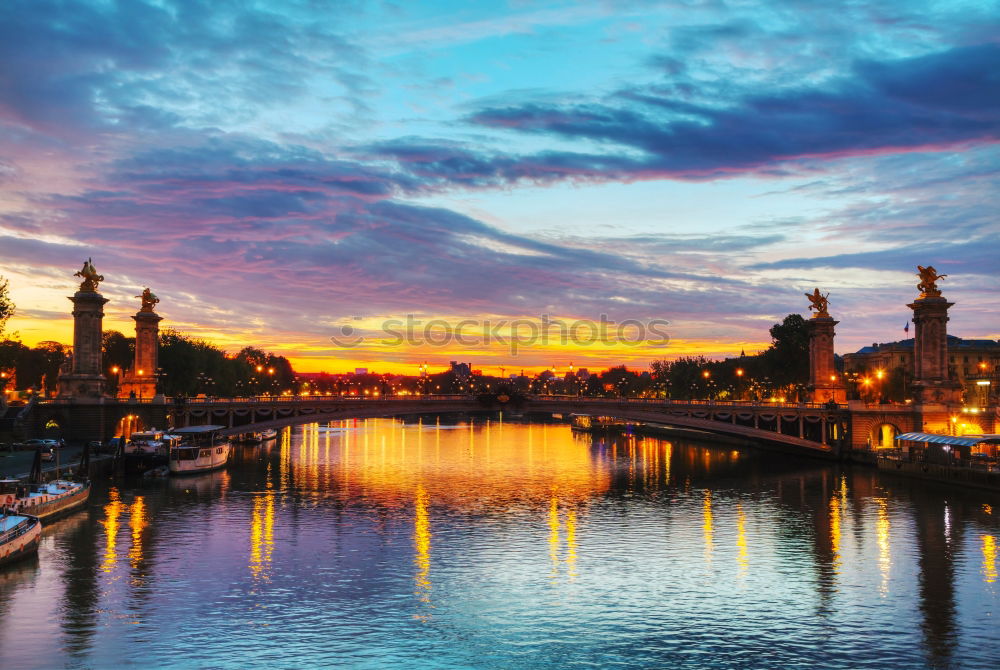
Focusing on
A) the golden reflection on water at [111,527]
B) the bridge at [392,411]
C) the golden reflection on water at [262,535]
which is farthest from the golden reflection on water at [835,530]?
the golden reflection on water at [111,527]

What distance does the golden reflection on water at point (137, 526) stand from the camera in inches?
2024

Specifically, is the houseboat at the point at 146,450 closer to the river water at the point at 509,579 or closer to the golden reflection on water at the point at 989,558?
the river water at the point at 509,579

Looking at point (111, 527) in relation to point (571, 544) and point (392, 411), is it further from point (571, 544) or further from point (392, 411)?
point (392, 411)

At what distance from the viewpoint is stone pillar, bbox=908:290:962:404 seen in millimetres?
107500

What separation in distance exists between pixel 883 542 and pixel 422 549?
29.2 meters

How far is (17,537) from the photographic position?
159ft

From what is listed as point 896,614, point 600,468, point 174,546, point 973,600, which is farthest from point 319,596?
point 600,468

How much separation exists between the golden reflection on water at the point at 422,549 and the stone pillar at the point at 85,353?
5117 cm

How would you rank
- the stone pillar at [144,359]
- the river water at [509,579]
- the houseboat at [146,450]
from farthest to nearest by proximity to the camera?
the stone pillar at [144,359], the houseboat at [146,450], the river water at [509,579]

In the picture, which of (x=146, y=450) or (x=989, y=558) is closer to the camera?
(x=989, y=558)

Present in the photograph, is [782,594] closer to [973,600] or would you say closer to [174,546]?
[973,600]

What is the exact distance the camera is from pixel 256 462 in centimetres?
11519

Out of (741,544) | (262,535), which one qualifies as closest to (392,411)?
(262,535)

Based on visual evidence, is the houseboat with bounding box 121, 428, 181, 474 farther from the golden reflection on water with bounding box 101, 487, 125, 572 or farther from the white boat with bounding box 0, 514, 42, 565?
the white boat with bounding box 0, 514, 42, 565
